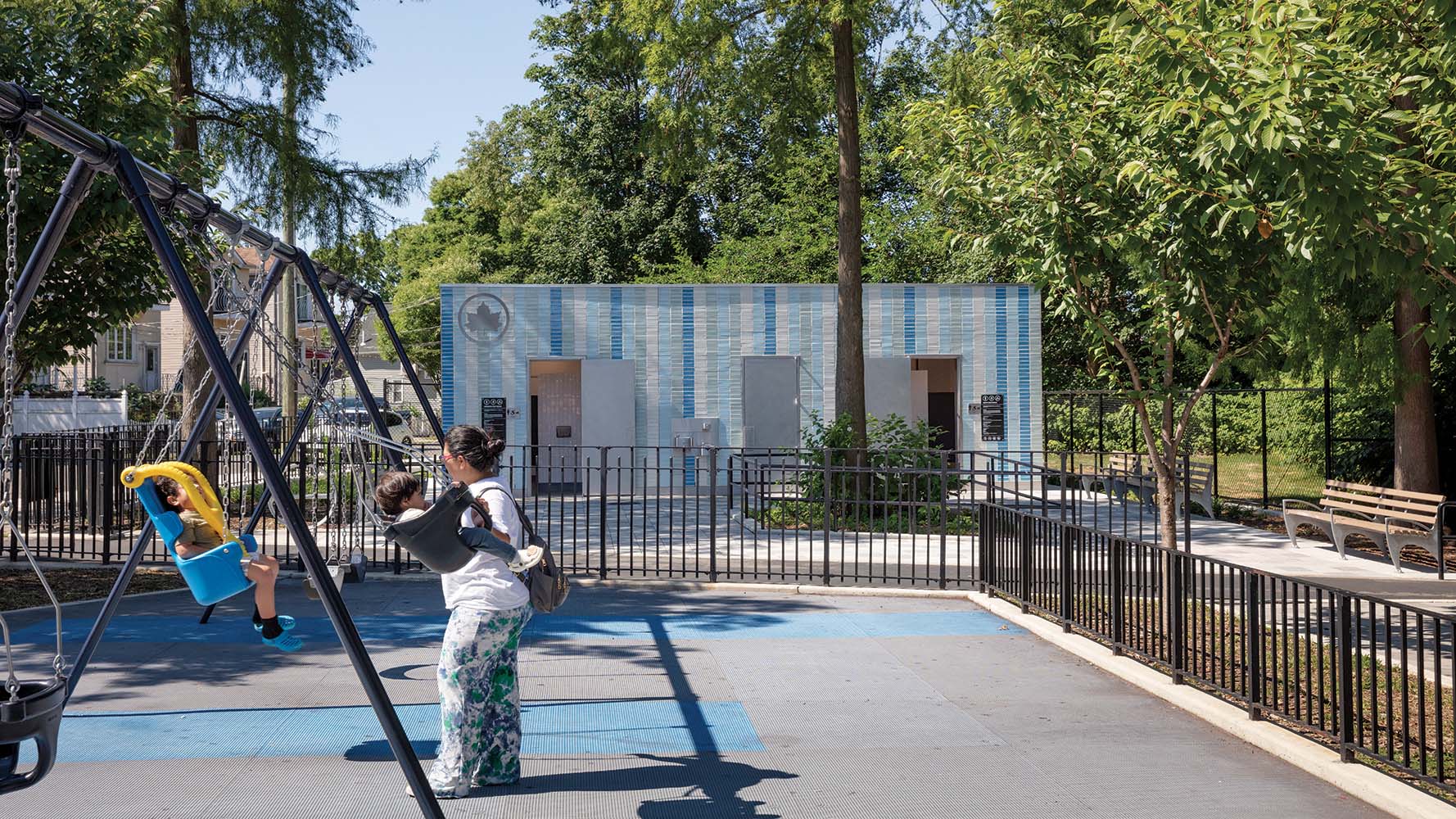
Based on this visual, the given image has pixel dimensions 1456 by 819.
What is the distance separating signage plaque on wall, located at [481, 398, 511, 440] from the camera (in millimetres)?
22000

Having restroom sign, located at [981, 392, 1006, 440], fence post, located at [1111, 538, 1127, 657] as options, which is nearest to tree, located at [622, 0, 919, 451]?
restroom sign, located at [981, 392, 1006, 440]

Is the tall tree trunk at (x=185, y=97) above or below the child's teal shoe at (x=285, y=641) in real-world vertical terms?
above

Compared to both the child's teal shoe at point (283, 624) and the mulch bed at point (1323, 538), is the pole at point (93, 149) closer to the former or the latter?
the child's teal shoe at point (283, 624)

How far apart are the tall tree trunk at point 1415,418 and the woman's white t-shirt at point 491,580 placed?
1572 centimetres

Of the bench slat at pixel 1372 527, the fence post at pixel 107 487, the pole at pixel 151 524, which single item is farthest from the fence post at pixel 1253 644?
the fence post at pixel 107 487

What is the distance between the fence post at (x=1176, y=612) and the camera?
7730 millimetres

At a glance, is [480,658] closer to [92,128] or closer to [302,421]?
[302,421]

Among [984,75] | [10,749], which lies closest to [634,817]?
[10,749]

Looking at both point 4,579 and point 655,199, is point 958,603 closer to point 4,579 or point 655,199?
point 4,579

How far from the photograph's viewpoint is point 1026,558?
10648mm

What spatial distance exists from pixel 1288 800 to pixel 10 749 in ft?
18.4

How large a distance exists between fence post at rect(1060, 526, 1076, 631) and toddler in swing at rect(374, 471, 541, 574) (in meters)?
5.25

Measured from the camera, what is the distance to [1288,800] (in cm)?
576

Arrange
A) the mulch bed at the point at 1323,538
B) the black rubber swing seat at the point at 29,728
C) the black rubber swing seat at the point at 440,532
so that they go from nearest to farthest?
the black rubber swing seat at the point at 29,728 < the black rubber swing seat at the point at 440,532 < the mulch bed at the point at 1323,538
